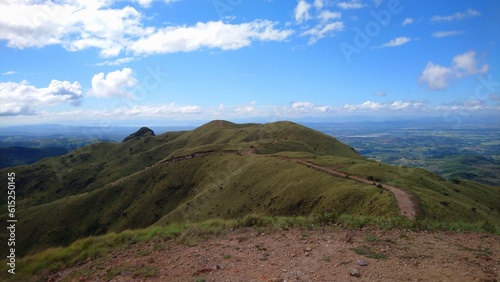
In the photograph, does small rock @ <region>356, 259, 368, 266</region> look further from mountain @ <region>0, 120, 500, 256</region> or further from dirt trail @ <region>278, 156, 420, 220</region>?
mountain @ <region>0, 120, 500, 256</region>

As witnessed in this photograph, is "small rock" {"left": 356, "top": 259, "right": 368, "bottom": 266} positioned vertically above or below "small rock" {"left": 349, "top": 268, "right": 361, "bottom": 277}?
below

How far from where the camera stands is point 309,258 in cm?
1229

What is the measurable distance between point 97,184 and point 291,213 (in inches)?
4388

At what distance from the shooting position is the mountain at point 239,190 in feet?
103

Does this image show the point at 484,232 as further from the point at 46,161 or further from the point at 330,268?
the point at 46,161

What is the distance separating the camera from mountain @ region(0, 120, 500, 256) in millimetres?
31469

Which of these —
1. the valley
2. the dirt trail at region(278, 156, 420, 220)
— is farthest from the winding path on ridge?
the valley

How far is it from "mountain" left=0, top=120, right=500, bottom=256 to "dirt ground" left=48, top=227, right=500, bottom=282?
1009 centimetres

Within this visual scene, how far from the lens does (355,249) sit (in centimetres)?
1301

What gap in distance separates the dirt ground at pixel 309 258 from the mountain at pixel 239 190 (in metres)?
10.1

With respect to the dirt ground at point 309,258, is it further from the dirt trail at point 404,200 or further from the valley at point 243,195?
the dirt trail at point 404,200

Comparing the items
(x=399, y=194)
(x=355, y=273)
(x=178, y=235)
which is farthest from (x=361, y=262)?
(x=399, y=194)

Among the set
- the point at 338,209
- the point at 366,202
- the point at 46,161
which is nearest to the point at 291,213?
the point at 338,209

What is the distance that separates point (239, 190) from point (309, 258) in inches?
1637
